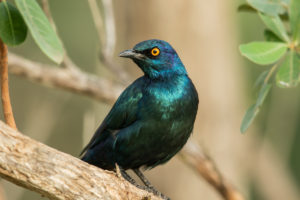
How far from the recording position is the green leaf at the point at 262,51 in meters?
3.67

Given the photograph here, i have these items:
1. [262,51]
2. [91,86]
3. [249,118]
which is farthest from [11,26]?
[91,86]

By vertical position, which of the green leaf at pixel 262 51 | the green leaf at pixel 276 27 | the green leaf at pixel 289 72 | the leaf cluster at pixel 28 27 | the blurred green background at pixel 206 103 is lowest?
the blurred green background at pixel 206 103

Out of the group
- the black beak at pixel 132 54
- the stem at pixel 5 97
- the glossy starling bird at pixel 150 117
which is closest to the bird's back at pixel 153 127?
the glossy starling bird at pixel 150 117

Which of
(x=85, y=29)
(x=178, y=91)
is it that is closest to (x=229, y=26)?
(x=178, y=91)

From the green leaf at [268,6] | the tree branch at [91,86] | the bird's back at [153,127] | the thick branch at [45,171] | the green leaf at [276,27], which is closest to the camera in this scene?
the thick branch at [45,171]

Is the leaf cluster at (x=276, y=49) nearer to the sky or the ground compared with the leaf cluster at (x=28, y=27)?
nearer to the ground

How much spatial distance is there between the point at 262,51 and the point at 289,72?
231 mm

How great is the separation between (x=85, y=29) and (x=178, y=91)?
9.05m

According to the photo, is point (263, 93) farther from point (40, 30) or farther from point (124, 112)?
point (40, 30)

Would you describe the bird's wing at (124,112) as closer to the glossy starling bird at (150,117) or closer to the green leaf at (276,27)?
the glossy starling bird at (150,117)

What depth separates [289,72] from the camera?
3719 mm

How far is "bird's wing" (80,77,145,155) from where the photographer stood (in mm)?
4797

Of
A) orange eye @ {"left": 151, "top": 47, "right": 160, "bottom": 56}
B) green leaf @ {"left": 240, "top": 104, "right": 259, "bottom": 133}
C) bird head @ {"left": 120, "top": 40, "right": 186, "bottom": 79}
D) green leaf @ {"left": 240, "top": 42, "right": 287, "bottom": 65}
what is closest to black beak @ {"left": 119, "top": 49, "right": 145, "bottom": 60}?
bird head @ {"left": 120, "top": 40, "right": 186, "bottom": 79}

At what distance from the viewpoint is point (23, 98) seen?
11.5 metres
